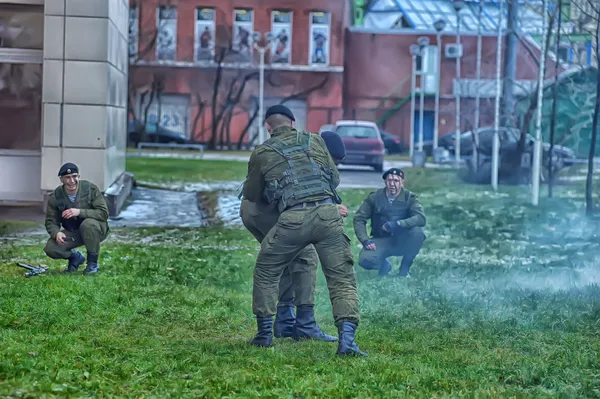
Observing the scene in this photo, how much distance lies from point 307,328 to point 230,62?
4568 cm

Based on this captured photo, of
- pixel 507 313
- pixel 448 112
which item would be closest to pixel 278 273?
pixel 507 313

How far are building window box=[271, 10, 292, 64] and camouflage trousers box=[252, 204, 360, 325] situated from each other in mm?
Answer: 46634

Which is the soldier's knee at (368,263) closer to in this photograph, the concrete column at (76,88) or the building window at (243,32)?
the concrete column at (76,88)

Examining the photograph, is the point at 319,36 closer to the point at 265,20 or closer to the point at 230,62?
the point at 265,20

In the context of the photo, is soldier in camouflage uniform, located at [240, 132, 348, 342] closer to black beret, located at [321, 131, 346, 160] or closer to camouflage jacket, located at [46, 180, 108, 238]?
black beret, located at [321, 131, 346, 160]

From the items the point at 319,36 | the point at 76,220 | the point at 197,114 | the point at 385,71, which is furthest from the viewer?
A: the point at 385,71

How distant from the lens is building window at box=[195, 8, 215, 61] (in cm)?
5428

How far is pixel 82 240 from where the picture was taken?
1199cm

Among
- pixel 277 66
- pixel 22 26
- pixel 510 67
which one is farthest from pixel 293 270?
pixel 277 66

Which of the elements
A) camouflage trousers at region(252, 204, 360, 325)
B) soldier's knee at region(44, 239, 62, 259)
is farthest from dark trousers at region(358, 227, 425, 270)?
camouflage trousers at region(252, 204, 360, 325)

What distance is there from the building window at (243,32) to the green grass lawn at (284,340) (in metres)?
38.1

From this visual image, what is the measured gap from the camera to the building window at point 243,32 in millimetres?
53969

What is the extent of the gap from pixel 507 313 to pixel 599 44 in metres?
11.0

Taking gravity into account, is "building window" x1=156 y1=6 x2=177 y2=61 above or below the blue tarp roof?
below
